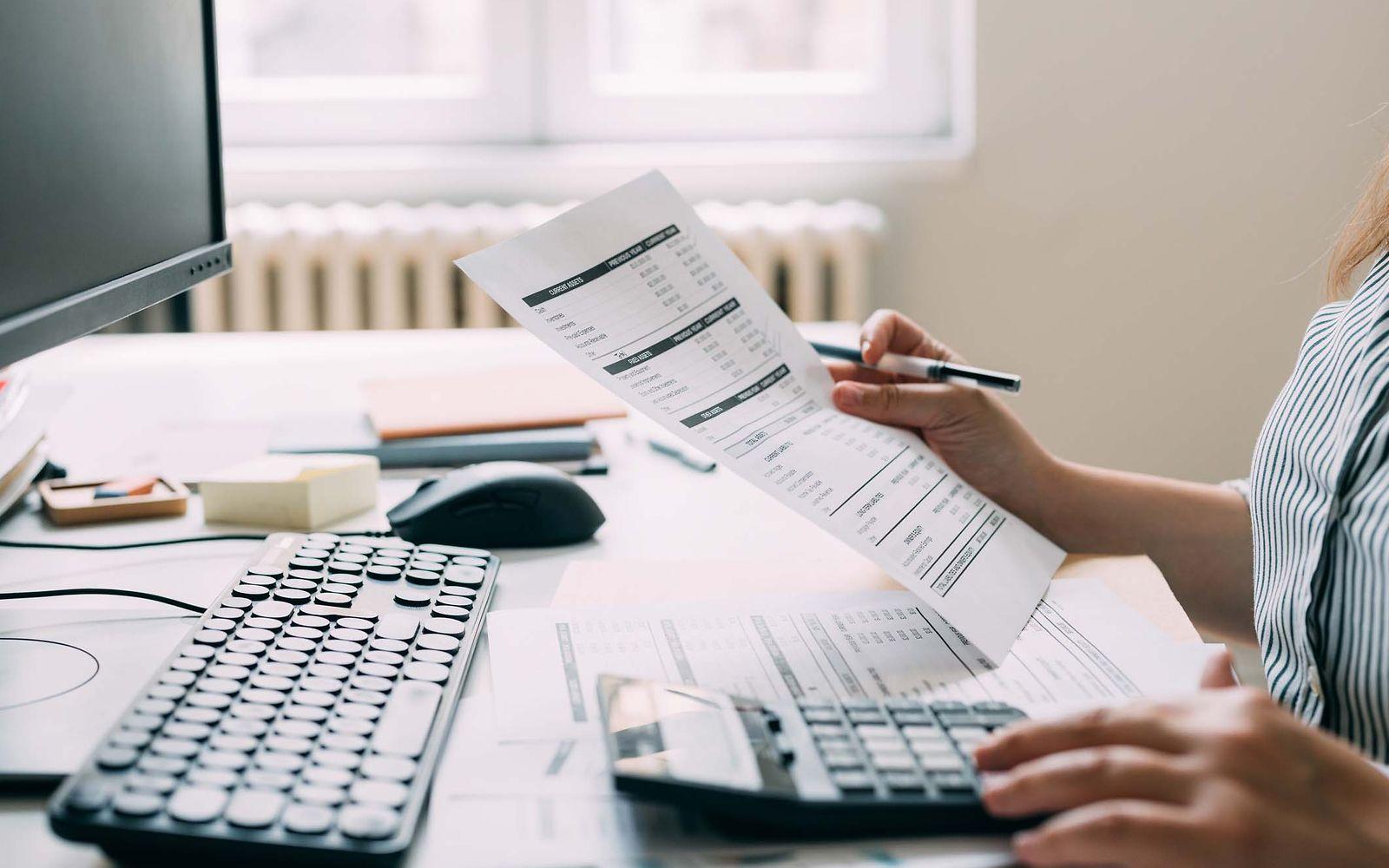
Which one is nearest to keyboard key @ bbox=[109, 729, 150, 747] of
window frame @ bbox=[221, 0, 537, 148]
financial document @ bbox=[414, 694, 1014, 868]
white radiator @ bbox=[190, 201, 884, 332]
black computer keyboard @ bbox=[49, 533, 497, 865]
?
black computer keyboard @ bbox=[49, 533, 497, 865]

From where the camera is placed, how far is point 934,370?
33.9 inches

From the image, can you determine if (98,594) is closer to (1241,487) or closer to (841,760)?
(841,760)

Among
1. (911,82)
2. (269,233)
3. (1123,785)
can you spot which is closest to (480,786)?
(1123,785)

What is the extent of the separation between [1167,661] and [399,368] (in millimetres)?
886

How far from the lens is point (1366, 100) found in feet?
6.75

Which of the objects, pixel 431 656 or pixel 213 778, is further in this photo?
pixel 431 656

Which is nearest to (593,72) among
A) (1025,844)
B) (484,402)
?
(484,402)

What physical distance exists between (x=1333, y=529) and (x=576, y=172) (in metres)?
1.67

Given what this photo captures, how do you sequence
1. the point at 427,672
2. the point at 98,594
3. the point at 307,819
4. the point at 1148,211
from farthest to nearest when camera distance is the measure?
1. the point at 1148,211
2. the point at 98,594
3. the point at 427,672
4. the point at 307,819

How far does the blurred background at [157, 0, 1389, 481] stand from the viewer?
2.06 metres

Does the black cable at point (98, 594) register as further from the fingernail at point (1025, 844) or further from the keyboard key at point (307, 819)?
the fingernail at point (1025, 844)

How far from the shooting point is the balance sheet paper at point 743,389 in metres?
0.63

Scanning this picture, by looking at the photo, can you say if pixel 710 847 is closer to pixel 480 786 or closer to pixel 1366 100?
pixel 480 786

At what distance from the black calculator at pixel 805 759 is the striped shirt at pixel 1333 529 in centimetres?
22
